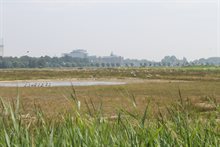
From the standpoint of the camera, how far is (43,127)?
510cm

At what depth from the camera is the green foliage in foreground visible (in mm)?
4367

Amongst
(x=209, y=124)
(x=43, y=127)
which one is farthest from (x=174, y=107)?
(x=43, y=127)

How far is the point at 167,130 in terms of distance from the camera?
4832 millimetres

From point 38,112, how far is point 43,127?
18cm

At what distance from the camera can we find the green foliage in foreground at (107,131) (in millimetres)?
4367

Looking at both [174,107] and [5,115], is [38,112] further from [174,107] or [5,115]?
[174,107]

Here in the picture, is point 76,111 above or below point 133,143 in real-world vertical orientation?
above

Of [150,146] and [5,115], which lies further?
[5,115]

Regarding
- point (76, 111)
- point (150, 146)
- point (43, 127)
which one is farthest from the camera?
point (43, 127)

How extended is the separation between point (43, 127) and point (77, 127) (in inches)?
24.8

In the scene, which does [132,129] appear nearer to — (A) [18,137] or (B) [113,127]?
(B) [113,127]

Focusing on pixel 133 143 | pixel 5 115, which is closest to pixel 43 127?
pixel 5 115

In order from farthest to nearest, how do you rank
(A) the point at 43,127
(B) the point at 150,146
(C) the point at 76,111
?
1. (A) the point at 43,127
2. (C) the point at 76,111
3. (B) the point at 150,146

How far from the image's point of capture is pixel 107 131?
15.7 ft
